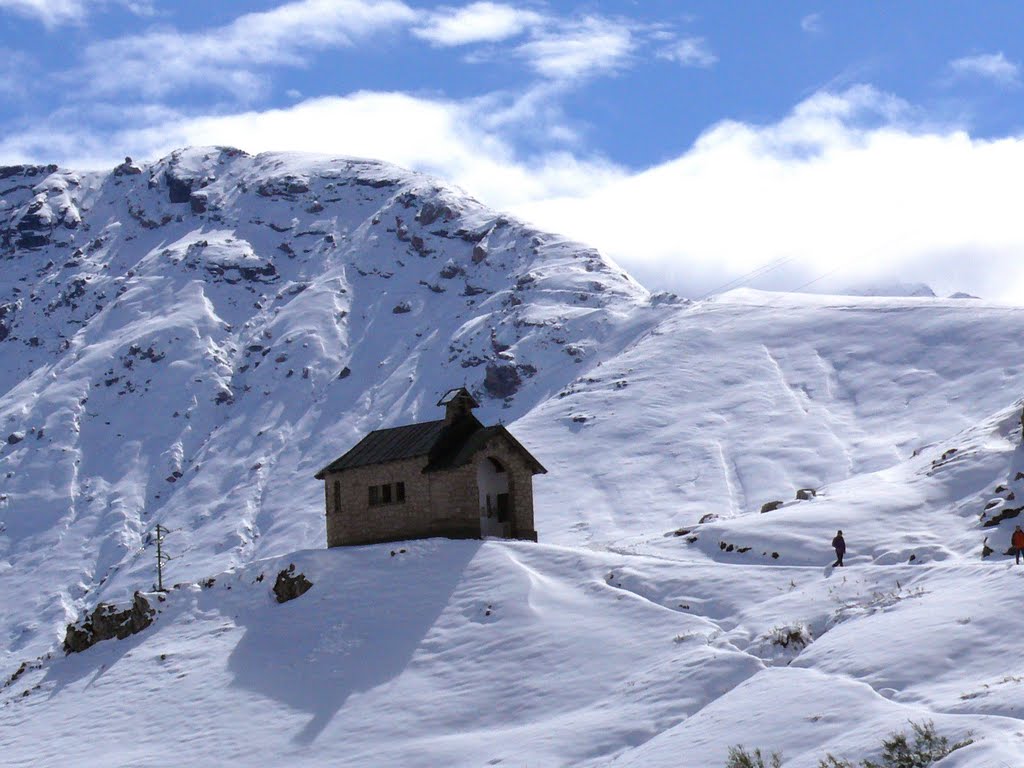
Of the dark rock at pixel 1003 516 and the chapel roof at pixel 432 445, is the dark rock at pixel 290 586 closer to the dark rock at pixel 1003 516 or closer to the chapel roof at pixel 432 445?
the chapel roof at pixel 432 445

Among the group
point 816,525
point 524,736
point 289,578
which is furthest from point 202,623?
point 816,525

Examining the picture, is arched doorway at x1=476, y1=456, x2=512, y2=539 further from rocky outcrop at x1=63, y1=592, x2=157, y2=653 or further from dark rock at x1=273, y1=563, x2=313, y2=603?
rocky outcrop at x1=63, y1=592, x2=157, y2=653

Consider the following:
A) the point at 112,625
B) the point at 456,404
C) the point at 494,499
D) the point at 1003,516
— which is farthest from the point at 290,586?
the point at 1003,516

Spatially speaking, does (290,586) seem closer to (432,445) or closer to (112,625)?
(112,625)

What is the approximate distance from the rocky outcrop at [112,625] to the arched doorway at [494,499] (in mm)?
13169

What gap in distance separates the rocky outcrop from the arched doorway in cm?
1317

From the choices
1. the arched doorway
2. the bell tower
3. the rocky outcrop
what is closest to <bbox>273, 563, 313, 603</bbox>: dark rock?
the rocky outcrop

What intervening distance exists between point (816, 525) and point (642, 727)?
1779 cm

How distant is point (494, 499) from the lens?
55844 mm

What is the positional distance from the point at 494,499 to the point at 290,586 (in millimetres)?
9698

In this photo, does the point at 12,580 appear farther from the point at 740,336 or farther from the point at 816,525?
the point at 816,525

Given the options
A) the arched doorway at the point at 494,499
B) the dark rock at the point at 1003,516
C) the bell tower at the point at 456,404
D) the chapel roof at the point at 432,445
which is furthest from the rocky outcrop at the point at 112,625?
the dark rock at the point at 1003,516

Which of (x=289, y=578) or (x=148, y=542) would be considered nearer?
(x=289, y=578)

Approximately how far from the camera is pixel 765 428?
13938 centimetres
